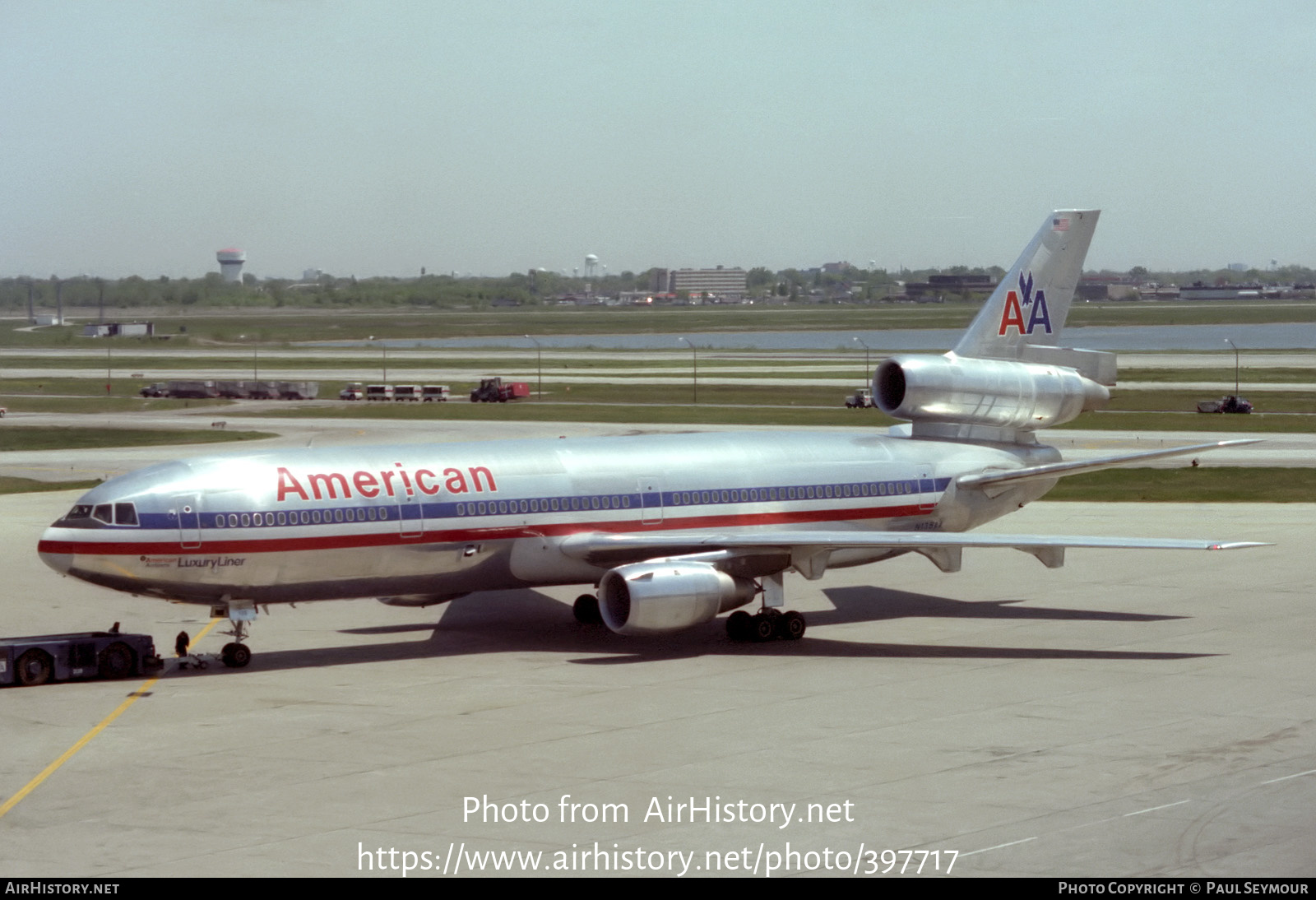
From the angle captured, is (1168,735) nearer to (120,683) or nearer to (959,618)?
(959,618)

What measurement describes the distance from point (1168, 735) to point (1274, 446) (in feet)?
185

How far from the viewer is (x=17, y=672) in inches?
1227

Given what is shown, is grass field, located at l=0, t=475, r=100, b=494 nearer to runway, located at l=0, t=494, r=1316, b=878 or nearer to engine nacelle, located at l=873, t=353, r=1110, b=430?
runway, located at l=0, t=494, r=1316, b=878

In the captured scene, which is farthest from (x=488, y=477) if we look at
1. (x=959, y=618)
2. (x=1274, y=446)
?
(x=1274, y=446)

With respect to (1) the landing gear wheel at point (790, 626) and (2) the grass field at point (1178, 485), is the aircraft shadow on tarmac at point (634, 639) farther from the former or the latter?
(2) the grass field at point (1178, 485)

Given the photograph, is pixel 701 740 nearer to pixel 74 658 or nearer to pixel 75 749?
pixel 75 749

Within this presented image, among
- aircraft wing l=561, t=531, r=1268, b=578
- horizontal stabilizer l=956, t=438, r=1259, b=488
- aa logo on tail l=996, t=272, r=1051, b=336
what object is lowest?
aircraft wing l=561, t=531, r=1268, b=578

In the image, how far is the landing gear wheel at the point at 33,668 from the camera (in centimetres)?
3120

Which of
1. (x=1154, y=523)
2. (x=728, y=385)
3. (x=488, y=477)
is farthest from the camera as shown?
(x=728, y=385)

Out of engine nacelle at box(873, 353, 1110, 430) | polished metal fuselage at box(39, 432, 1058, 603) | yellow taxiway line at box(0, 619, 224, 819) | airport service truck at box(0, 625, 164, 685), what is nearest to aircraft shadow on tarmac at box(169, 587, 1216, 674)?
polished metal fuselage at box(39, 432, 1058, 603)

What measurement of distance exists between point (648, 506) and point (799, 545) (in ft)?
12.3

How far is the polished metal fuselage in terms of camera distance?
3186 cm

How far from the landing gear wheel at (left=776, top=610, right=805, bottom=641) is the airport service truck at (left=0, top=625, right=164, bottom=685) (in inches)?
524

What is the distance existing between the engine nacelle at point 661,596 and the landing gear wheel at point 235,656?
744 cm
